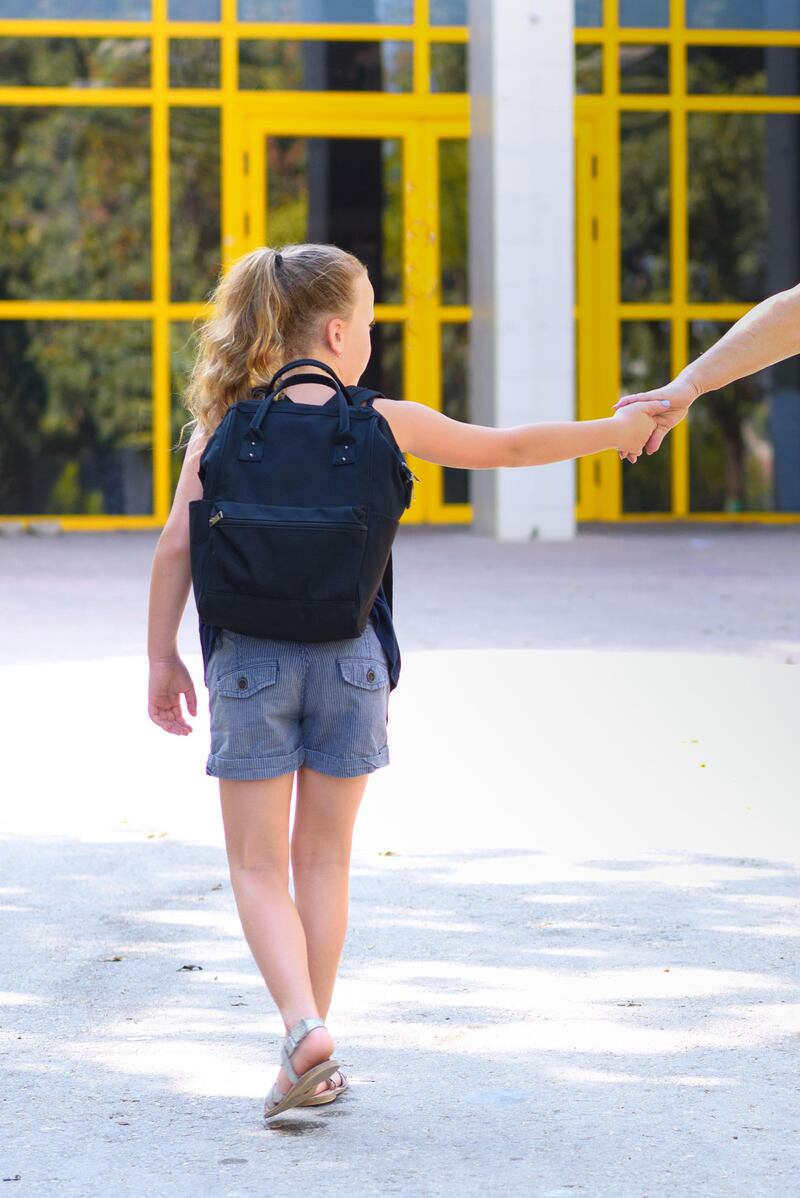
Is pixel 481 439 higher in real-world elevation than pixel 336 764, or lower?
higher

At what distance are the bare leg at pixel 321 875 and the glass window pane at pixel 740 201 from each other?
14.2m

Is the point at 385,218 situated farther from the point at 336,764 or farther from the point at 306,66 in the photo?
the point at 336,764

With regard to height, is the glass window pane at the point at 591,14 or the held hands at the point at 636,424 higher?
the glass window pane at the point at 591,14

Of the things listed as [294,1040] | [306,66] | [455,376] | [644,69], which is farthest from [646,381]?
[294,1040]

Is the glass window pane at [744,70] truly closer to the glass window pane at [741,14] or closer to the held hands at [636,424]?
the glass window pane at [741,14]

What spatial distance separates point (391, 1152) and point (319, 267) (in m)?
1.46

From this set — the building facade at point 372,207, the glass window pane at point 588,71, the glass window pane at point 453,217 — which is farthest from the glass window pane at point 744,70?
the glass window pane at point 453,217

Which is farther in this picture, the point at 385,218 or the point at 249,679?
the point at 385,218

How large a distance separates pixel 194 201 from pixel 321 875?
1375 cm

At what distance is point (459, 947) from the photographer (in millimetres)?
4184

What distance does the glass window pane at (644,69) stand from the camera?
54.6 feet

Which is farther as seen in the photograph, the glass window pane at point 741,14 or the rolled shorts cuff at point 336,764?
the glass window pane at point 741,14

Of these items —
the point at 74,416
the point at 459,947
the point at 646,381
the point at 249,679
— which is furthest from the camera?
the point at 646,381

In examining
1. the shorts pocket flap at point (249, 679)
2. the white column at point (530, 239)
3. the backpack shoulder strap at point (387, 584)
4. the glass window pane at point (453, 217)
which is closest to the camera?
the shorts pocket flap at point (249, 679)
